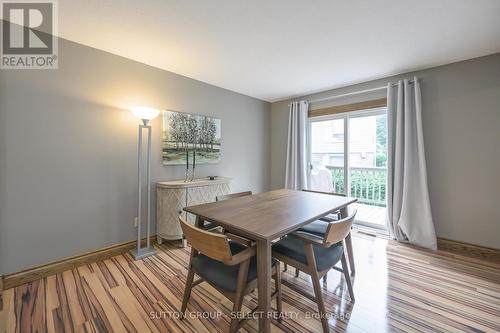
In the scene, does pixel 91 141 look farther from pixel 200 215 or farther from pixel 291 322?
pixel 291 322

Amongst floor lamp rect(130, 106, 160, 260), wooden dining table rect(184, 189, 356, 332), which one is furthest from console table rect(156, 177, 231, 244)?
wooden dining table rect(184, 189, 356, 332)

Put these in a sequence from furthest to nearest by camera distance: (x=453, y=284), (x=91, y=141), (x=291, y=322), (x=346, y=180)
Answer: (x=346, y=180) < (x=91, y=141) < (x=453, y=284) < (x=291, y=322)

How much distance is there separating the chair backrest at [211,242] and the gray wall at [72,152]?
1.68 metres

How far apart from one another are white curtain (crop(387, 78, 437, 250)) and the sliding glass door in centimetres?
33

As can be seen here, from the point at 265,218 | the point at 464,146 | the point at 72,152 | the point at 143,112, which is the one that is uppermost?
the point at 143,112

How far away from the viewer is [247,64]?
2.61 metres

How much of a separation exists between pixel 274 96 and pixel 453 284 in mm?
3551

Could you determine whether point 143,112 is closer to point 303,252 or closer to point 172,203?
point 172,203

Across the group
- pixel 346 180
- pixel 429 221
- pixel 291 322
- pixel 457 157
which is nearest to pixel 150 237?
pixel 291 322

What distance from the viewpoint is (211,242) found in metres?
1.09

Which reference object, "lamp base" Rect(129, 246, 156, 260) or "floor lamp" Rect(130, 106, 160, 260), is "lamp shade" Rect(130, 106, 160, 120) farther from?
"lamp base" Rect(129, 246, 156, 260)

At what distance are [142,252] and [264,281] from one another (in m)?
1.89

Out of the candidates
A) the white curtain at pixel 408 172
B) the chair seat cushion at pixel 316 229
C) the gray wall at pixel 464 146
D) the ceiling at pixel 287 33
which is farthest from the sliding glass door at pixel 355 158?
the chair seat cushion at pixel 316 229

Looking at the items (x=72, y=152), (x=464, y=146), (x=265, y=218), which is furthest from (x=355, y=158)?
(x=72, y=152)
